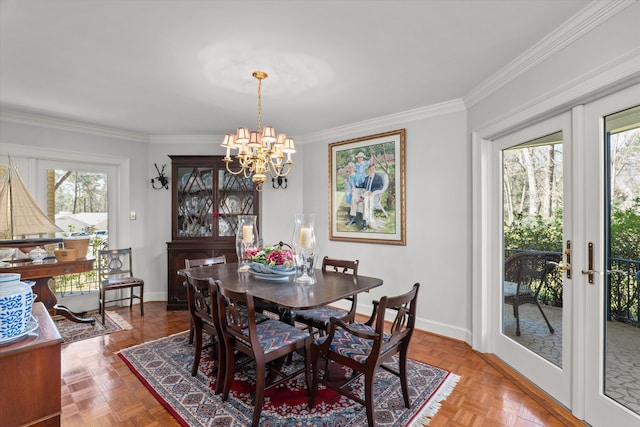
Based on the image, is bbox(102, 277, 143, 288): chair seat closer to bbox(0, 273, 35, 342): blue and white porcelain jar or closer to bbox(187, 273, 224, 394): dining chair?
bbox(187, 273, 224, 394): dining chair

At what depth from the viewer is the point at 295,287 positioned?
224cm

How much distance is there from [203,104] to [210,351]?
8.05 feet

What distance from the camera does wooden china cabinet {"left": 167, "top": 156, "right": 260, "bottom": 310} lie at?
13.7 feet

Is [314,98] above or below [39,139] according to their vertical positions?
above

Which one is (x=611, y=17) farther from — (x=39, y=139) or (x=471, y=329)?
(x=39, y=139)

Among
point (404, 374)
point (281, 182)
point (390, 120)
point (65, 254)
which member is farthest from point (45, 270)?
point (390, 120)

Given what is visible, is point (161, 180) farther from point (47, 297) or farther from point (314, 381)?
point (314, 381)

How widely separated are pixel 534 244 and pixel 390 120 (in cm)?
202

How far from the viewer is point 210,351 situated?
2.81 metres

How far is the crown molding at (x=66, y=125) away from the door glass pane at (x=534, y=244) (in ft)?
15.2

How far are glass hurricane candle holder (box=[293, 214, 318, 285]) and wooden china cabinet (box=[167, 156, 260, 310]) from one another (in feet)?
6.76

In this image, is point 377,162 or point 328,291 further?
point 377,162

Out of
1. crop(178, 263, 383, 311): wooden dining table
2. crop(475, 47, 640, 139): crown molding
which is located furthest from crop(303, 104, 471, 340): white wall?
crop(178, 263, 383, 311): wooden dining table

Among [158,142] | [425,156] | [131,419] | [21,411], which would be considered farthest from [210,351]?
[158,142]
